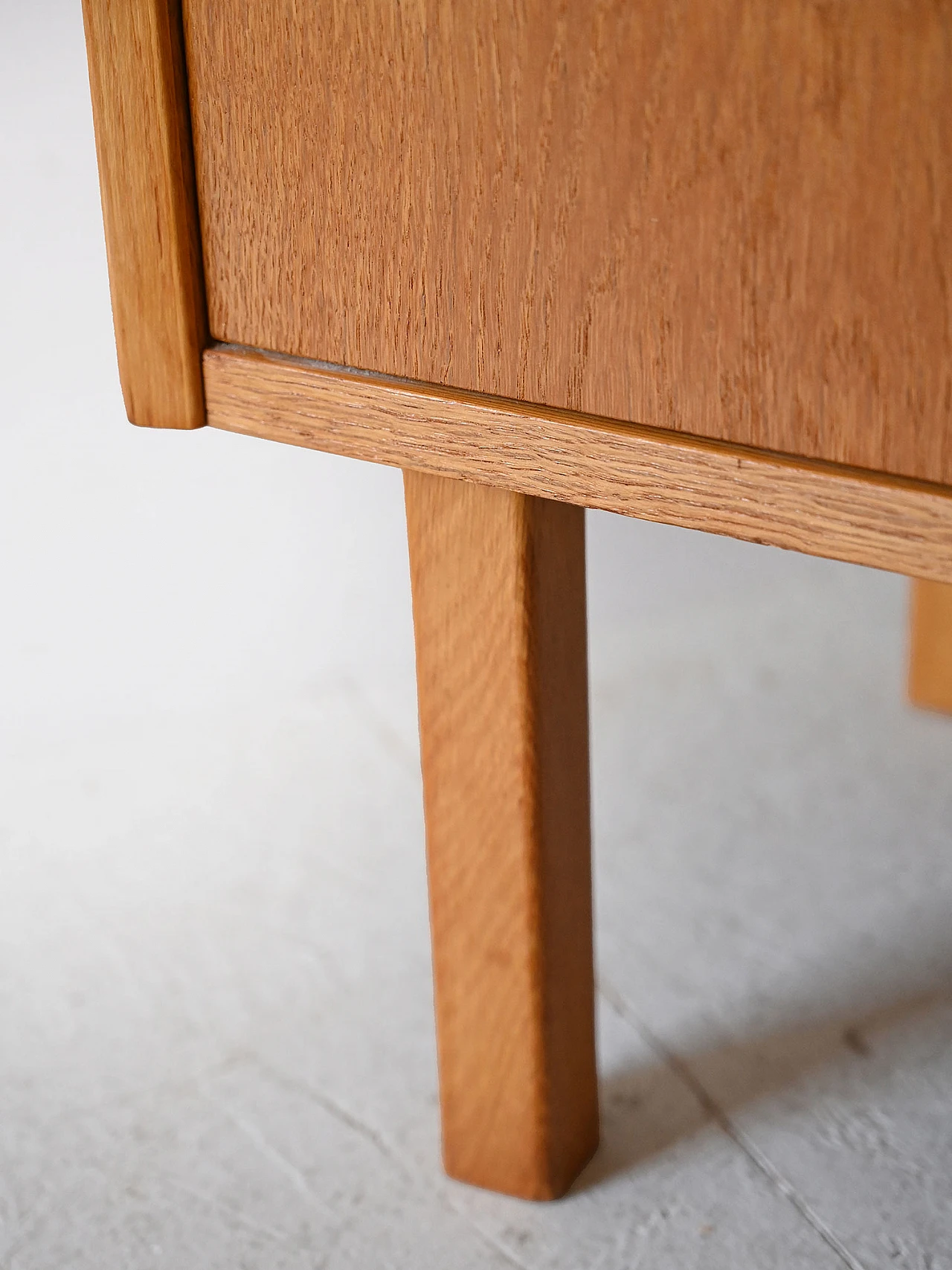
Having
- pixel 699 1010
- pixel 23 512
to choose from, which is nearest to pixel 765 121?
pixel 699 1010

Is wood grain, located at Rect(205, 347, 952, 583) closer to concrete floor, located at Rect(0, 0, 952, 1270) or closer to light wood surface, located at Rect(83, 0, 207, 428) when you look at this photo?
light wood surface, located at Rect(83, 0, 207, 428)

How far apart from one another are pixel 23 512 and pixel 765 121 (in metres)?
0.98

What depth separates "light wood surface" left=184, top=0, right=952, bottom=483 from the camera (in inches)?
19.4

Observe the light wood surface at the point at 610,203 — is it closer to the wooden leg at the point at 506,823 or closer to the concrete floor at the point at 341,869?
the wooden leg at the point at 506,823

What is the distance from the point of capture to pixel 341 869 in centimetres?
118

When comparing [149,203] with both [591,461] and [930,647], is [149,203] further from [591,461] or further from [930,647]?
[930,647]

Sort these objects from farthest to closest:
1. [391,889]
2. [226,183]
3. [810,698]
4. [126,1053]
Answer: [810,698] < [391,889] < [126,1053] < [226,183]

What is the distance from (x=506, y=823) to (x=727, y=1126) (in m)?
0.29

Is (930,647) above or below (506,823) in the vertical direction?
below

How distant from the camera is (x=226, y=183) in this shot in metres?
0.64

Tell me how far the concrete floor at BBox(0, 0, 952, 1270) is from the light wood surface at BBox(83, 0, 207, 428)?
Answer: 0.47 meters

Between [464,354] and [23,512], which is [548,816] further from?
[23,512]

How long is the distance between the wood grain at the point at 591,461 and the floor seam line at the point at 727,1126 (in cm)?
46

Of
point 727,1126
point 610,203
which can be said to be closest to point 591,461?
point 610,203
